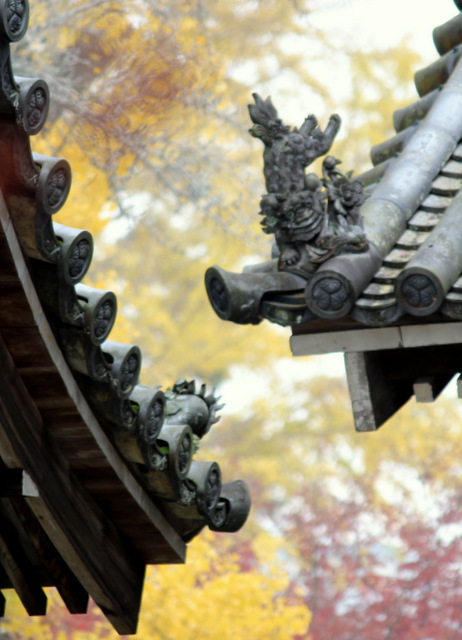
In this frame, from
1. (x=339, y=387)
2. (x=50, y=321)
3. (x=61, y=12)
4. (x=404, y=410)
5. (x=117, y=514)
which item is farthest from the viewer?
(x=339, y=387)

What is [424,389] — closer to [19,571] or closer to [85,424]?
[85,424]

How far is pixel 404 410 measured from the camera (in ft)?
63.6

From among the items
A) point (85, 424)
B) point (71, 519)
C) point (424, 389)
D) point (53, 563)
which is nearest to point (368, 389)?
point (424, 389)

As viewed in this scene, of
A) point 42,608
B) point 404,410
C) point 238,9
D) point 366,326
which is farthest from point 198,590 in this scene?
point 238,9

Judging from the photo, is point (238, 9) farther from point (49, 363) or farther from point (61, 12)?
point (49, 363)

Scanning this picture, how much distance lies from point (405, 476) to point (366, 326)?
14.3 metres

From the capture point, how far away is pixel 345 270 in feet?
11.5

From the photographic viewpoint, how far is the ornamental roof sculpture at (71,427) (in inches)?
119

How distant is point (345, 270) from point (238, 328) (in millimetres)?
17926

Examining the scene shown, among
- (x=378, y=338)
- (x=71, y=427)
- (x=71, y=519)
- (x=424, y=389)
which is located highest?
(x=378, y=338)

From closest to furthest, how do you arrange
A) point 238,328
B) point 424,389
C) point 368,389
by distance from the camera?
point 368,389 → point 424,389 → point 238,328

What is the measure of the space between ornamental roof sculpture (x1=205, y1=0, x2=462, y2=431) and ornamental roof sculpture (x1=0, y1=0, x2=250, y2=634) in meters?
0.56

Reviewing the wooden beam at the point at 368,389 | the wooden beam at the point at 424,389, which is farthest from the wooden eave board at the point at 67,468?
the wooden beam at the point at 424,389

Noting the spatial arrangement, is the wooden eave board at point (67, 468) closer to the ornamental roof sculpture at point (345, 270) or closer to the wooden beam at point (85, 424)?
the wooden beam at point (85, 424)
